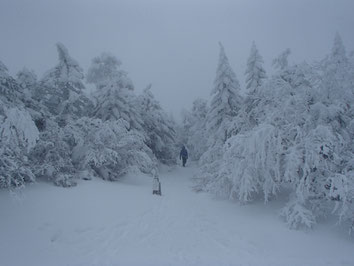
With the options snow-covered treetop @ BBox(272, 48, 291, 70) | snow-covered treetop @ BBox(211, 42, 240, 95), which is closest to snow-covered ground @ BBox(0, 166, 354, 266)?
snow-covered treetop @ BBox(272, 48, 291, 70)

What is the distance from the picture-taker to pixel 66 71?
1611cm

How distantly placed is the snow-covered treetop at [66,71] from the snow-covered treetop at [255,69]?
1140 cm

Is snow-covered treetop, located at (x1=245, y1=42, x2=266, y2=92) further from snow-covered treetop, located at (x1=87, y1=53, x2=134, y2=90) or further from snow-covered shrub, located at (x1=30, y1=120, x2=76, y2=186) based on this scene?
snow-covered shrub, located at (x1=30, y1=120, x2=76, y2=186)

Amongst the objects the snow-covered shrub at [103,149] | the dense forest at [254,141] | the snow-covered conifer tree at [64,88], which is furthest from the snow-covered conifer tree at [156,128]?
the snow-covered shrub at [103,149]

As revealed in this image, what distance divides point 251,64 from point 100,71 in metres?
15.1

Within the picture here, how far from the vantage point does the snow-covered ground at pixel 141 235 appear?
20.5 ft

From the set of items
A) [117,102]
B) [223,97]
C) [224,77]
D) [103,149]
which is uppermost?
[224,77]

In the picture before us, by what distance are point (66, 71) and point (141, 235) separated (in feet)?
41.1

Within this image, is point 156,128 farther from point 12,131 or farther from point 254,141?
point 12,131

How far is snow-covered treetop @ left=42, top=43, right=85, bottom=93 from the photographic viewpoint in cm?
1574

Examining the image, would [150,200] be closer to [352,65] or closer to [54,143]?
[54,143]

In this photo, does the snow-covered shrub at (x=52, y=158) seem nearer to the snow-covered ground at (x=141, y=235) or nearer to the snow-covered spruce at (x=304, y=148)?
the snow-covered ground at (x=141, y=235)

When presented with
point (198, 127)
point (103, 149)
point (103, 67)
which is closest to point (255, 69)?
point (103, 149)

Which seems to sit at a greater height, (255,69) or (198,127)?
(255,69)
